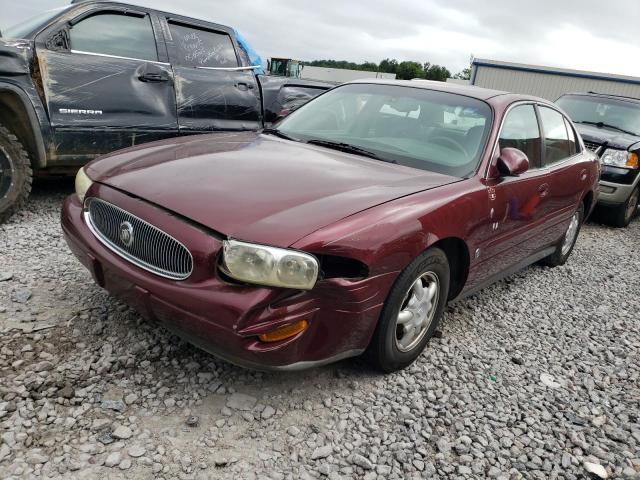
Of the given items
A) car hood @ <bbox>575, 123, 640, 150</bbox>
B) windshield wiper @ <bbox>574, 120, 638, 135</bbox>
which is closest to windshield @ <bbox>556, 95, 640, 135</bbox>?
windshield wiper @ <bbox>574, 120, 638, 135</bbox>

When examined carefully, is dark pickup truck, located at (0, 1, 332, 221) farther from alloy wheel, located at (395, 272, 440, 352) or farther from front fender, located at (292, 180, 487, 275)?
alloy wheel, located at (395, 272, 440, 352)

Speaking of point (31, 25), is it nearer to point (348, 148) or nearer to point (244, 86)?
point (244, 86)

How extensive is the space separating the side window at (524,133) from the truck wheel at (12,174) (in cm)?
353

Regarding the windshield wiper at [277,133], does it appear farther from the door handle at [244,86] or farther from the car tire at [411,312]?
the door handle at [244,86]

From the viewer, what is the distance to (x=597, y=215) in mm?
7680

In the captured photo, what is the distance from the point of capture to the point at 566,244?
5.11 meters

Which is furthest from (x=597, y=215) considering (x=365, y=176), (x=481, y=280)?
(x=365, y=176)

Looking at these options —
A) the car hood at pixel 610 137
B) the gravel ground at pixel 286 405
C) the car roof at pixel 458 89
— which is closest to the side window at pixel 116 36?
the gravel ground at pixel 286 405

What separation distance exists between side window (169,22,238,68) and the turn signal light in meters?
3.83

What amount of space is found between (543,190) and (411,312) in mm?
1718

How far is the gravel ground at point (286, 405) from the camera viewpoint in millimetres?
2113

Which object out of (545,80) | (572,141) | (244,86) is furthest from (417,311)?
(545,80)

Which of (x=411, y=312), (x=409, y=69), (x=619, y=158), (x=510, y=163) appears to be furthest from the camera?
(x=409, y=69)

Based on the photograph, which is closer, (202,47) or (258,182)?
(258,182)
